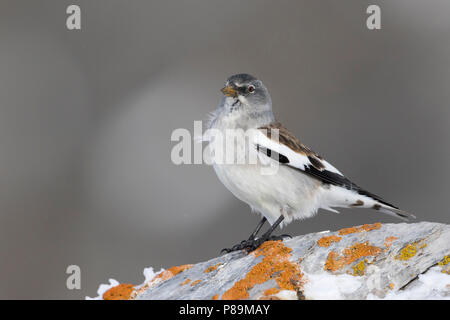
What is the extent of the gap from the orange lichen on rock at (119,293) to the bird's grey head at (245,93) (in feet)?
7.40

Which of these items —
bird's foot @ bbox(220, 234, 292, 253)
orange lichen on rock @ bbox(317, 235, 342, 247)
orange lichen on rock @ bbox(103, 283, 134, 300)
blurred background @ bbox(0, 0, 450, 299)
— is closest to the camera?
orange lichen on rock @ bbox(317, 235, 342, 247)

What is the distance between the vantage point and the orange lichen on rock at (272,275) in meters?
3.37

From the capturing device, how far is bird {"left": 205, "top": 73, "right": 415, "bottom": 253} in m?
4.90

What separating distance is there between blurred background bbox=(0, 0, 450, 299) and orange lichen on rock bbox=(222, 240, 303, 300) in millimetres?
4828

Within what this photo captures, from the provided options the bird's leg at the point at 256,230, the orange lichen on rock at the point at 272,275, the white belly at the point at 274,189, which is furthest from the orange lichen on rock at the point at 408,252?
the bird's leg at the point at 256,230

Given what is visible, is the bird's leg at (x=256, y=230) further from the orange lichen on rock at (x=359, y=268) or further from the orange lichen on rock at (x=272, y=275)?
the orange lichen on rock at (x=359, y=268)

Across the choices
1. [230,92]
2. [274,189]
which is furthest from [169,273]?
[230,92]

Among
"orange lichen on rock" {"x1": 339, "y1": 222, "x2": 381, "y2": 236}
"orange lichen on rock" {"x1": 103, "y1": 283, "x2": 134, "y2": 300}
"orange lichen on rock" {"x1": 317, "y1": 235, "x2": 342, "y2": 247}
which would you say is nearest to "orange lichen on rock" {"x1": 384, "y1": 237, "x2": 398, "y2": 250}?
"orange lichen on rock" {"x1": 339, "y1": 222, "x2": 381, "y2": 236}

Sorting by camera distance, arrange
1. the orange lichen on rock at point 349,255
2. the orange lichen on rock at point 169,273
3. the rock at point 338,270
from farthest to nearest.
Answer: the orange lichen on rock at point 169,273 < the orange lichen on rock at point 349,255 < the rock at point 338,270

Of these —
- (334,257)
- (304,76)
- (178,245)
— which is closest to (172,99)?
(304,76)

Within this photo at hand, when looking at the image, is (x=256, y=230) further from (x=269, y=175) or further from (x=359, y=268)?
(x=359, y=268)

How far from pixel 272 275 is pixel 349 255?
1.81ft

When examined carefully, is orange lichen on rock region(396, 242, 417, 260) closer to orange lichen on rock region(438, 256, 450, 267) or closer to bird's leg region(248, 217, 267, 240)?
orange lichen on rock region(438, 256, 450, 267)

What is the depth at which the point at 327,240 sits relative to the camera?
3.85 metres
